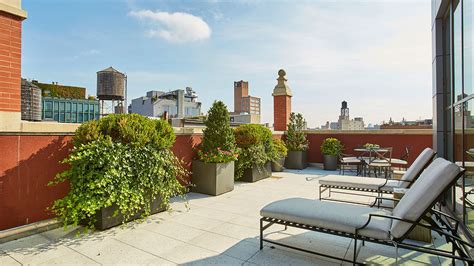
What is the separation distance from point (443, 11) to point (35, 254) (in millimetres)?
7023

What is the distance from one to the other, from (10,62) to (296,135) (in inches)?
338

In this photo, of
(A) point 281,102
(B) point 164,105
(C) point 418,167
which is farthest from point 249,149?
(B) point 164,105

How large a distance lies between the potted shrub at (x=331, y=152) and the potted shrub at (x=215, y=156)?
4694 millimetres

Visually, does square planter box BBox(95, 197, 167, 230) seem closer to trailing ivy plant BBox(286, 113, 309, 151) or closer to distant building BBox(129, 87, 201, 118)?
trailing ivy plant BBox(286, 113, 309, 151)

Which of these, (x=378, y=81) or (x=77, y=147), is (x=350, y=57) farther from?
(x=77, y=147)

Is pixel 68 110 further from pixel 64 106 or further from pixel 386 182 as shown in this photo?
pixel 386 182

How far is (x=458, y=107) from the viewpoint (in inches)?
143

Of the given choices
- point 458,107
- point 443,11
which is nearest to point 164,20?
point 443,11

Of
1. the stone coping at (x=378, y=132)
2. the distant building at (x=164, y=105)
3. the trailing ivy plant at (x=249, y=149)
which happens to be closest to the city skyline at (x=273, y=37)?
the stone coping at (x=378, y=132)

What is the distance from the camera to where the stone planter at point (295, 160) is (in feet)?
32.1

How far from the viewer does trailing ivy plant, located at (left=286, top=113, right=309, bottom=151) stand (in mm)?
9898

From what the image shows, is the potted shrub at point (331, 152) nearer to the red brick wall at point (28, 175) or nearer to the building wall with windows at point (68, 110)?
the red brick wall at point (28, 175)

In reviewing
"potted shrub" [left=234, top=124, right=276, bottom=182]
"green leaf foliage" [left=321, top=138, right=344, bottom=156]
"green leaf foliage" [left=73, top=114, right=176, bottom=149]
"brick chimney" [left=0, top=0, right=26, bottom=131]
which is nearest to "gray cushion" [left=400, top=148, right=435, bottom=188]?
"potted shrub" [left=234, top=124, right=276, bottom=182]

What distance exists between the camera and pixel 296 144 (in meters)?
9.90
